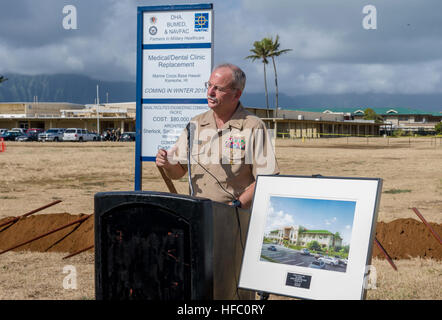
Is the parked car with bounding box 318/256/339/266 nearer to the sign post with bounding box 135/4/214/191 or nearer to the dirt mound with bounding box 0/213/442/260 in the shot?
the sign post with bounding box 135/4/214/191

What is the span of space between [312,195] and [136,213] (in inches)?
34.1

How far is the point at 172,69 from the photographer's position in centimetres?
566

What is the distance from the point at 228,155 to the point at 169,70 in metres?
2.61

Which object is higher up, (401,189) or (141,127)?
(141,127)

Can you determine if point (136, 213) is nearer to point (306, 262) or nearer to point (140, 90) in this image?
point (306, 262)

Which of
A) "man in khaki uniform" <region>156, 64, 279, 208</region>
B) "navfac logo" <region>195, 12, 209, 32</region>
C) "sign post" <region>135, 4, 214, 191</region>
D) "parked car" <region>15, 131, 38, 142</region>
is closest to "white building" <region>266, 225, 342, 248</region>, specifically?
"man in khaki uniform" <region>156, 64, 279, 208</region>

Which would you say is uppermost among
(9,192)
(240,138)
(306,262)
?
(240,138)

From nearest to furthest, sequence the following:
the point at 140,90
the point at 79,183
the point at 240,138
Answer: the point at 240,138 → the point at 140,90 → the point at 79,183

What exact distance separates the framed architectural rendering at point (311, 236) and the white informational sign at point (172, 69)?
3095mm

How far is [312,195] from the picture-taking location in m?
2.55

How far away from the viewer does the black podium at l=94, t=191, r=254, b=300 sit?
7.41ft

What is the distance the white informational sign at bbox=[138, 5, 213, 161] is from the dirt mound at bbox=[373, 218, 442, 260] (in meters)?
2.85

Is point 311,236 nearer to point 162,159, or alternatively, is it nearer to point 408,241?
point 162,159
